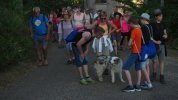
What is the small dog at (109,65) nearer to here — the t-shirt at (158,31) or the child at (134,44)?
the child at (134,44)

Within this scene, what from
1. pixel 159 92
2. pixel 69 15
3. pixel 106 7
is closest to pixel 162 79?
pixel 159 92

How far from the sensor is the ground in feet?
30.2

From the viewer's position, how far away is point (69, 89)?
32.8 feet

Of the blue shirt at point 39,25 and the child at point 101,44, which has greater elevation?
the blue shirt at point 39,25

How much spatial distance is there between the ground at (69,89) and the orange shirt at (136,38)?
3.16 feet

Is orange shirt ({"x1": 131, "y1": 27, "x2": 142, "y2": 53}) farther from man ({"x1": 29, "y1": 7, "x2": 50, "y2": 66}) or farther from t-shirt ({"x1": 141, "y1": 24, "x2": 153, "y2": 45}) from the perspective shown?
man ({"x1": 29, "y1": 7, "x2": 50, "y2": 66})

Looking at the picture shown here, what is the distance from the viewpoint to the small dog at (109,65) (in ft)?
34.9

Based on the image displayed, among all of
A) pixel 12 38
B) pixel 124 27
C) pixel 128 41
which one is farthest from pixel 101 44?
pixel 124 27

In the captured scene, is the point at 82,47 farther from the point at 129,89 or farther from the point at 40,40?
the point at 40,40

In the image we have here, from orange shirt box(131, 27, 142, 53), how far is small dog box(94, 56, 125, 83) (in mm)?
1092

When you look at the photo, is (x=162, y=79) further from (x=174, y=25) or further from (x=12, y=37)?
(x=174, y=25)

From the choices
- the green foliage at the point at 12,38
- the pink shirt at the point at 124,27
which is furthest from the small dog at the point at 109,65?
the pink shirt at the point at 124,27

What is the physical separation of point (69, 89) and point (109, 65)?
138 centimetres

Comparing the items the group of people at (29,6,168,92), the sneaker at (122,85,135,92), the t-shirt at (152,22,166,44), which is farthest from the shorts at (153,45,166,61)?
the sneaker at (122,85,135,92)
